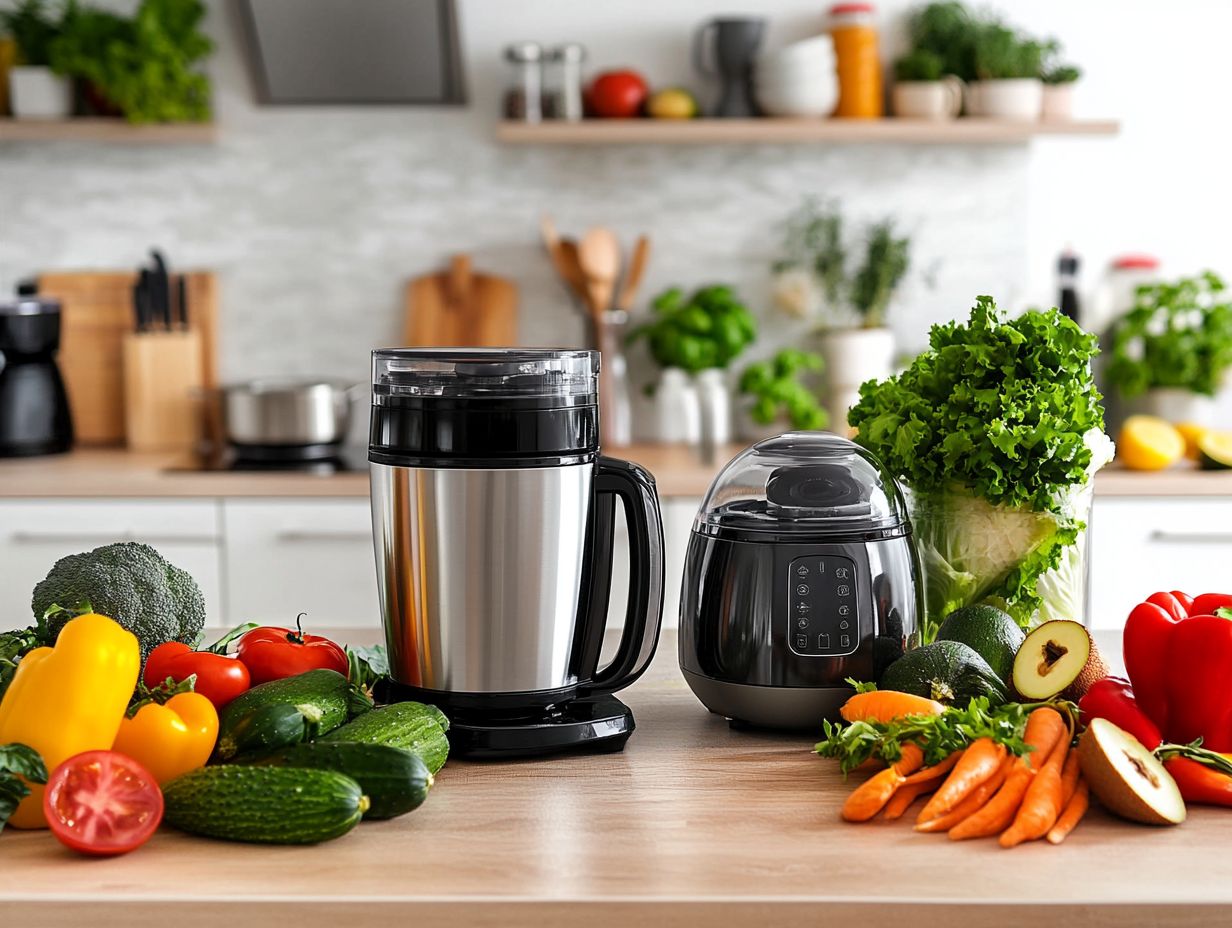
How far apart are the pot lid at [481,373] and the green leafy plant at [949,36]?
2367 mm

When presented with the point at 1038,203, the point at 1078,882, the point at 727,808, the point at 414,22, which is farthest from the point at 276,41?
the point at 1078,882

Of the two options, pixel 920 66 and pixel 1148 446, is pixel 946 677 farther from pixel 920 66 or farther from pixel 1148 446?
pixel 920 66

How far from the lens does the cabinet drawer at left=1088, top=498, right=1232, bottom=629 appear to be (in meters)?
2.84

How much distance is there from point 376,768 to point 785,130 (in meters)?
2.46

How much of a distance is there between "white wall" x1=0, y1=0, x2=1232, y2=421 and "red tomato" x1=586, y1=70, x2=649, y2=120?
0.13 m

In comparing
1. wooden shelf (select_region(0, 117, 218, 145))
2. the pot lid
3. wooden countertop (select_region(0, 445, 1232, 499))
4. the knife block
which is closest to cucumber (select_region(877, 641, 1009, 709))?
the pot lid

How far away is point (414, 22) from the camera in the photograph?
3.20 meters

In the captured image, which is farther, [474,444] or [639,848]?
[474,444]

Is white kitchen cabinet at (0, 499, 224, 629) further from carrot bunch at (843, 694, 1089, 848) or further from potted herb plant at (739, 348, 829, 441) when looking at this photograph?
carrot bunch at (843, 694, 1089, 848)

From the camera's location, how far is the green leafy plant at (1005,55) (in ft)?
10.3

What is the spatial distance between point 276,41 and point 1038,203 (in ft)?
6.21

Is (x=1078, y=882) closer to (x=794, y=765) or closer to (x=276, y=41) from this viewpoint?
(x=794, y=765)

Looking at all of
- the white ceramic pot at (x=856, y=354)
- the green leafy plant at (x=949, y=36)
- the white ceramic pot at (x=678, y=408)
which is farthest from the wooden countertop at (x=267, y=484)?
the green leafy plant at (x=949, y=36)

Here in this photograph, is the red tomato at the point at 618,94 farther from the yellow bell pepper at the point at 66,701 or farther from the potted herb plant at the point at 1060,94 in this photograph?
the yellow bell pepper at the point at 66,701
